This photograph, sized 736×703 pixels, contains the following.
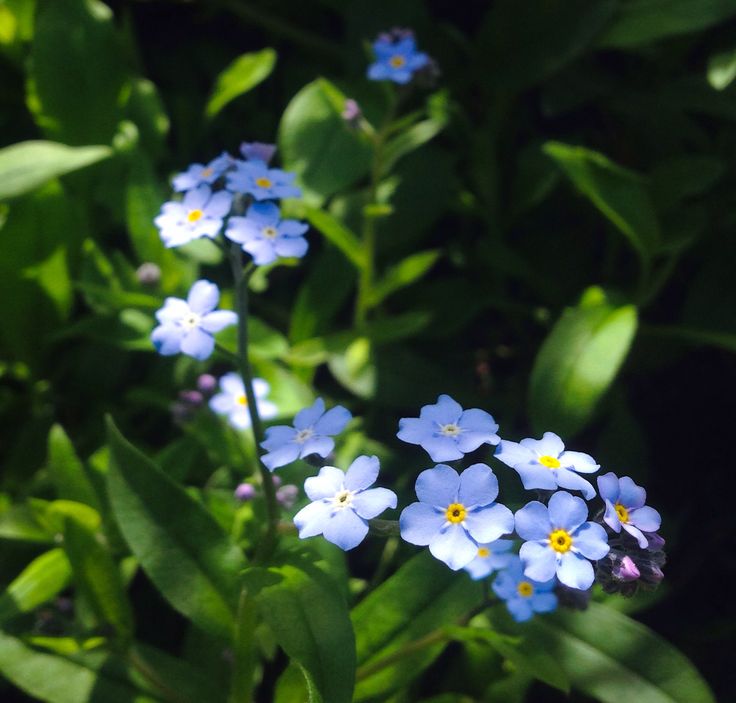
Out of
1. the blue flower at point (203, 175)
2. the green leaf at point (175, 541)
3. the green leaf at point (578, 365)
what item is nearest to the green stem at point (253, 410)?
the green leaf at point (175, 541)

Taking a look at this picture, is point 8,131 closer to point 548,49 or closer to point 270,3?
point 270,3

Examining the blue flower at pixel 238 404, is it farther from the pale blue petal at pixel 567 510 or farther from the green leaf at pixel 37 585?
the pale blue petal at pixel 567 510

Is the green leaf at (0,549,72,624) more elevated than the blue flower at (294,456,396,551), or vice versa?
the blue flower at (294,456,396,551)

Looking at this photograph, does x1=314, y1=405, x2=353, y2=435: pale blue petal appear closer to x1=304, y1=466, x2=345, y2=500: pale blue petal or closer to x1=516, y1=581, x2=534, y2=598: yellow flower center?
x1=304, y1=466, x2=345, y2=500: pale blue petal

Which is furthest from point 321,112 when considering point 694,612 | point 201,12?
point 694,612

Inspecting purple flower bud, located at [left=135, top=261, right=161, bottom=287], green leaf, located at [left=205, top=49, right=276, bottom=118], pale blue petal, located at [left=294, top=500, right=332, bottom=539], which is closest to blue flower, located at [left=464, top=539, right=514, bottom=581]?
pale blue petal, located at [left=294, top=500, right=332, bottom=539]


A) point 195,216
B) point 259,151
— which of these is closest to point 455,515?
point 195,216
